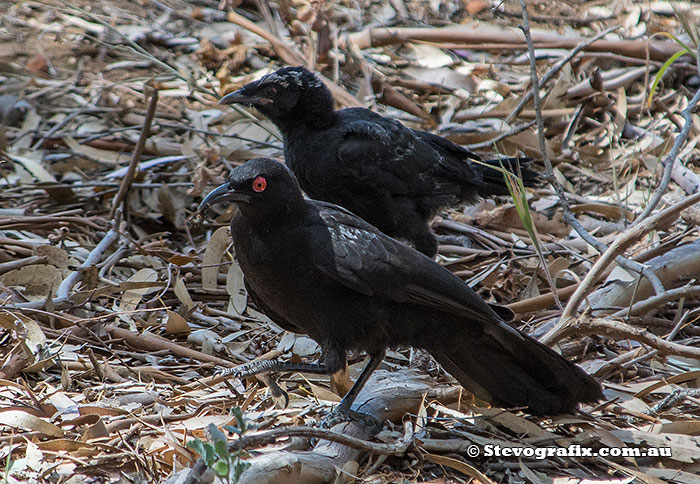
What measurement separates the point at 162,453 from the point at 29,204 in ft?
11.2

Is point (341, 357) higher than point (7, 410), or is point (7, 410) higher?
point (341, 357)

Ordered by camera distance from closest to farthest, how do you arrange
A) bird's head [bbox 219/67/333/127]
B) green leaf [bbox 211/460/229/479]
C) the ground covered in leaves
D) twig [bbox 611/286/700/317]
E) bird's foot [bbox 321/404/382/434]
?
1. green leaf [bbox 211/460/229/479]
2. the ground covered in leaves
3. bird's foot [bbox 321/404/382/434]
4. twig [bbox 611/286/700/317]
5. bird's head [bbox 219/67/333/127]

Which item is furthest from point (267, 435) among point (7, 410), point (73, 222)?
point (73, 222)

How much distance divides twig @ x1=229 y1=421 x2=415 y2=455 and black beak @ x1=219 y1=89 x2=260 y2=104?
109 inches

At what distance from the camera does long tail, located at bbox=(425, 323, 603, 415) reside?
146 inches

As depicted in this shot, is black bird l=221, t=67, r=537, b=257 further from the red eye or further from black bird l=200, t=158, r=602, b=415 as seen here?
the red eye

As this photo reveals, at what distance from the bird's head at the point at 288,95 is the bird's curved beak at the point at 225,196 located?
198 cm

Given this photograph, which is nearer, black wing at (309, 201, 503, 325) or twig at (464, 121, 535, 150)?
black wing at (309, 201, 503, 325)

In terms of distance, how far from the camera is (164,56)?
8008 millimetres

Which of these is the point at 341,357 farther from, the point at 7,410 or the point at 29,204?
the point at 29,204

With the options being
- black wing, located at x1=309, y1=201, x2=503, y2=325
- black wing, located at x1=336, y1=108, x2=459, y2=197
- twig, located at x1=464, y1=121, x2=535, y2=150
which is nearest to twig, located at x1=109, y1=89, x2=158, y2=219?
black wing, located at x1=336, y1=108, x2=459, y2=197

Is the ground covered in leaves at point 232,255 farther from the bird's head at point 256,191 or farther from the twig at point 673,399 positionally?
the bird's head at point 256,191

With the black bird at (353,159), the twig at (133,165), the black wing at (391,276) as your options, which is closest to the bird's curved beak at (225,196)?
the black wing at (391,276)

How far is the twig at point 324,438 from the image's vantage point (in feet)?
9.20
